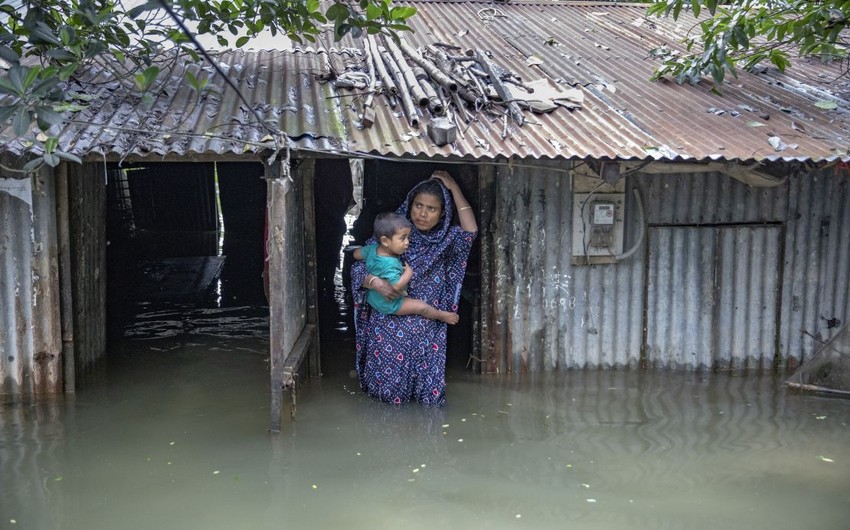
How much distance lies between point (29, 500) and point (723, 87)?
21.9ft

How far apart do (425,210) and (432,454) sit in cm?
182

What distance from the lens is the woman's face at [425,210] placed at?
593 centimetres

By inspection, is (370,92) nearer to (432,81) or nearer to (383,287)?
(432,81)

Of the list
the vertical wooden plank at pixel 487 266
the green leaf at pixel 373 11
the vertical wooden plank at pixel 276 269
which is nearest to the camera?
the vertical wooden plank at pixel 276 269

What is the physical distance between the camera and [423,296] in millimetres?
6117

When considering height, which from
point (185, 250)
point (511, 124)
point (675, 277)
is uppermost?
point (511, 124)

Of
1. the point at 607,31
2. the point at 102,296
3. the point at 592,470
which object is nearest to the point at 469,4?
the point at 607,31

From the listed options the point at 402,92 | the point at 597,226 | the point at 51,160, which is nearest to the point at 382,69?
the point at 402,92

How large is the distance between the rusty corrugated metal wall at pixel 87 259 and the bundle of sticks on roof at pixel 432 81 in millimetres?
2274

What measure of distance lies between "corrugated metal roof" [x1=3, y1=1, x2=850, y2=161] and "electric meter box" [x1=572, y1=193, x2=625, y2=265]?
69 cm

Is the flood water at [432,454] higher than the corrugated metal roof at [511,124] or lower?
lower

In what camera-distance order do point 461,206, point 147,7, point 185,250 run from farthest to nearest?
point 185,250 → point 461,206 → point 147,7

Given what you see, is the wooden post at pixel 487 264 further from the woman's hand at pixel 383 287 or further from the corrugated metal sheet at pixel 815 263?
the corrugated metal sheet at pixel 815 263

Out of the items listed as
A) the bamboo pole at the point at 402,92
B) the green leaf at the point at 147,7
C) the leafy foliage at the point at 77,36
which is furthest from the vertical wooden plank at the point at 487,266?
the green leaf at the point at 147,7
